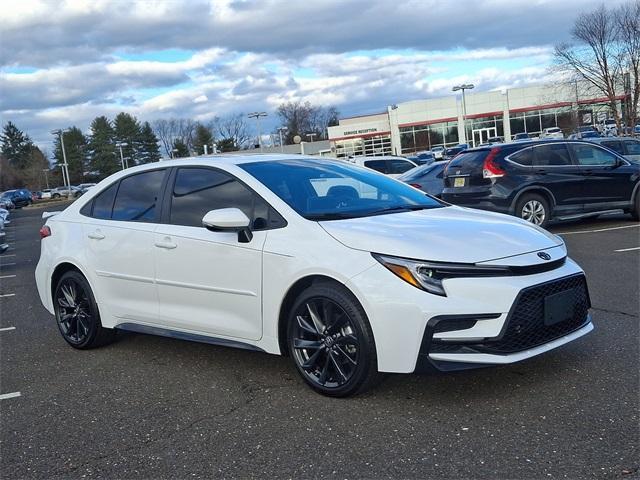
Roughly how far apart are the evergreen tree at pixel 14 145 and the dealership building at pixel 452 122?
2857 inches

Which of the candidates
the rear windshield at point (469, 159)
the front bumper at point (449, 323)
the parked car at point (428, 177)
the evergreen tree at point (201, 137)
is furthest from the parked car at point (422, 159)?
the evergreen tree at point (201, 137)

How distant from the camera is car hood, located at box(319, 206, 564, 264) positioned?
3707mm

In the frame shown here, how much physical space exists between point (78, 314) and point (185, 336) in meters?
1.41

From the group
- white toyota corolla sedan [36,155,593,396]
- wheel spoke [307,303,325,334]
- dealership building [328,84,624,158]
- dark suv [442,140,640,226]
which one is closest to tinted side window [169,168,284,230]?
white toyota corolla sedan [36,155,593,396]

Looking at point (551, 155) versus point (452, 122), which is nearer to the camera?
point (551, 155)

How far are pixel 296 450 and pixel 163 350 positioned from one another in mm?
2431

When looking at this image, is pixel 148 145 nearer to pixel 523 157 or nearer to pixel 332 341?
pixel 523 157

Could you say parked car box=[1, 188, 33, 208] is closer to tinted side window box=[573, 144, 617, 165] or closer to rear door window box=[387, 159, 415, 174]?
rear door window box=[387, 159, 415, 174]

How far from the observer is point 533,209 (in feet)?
35.6

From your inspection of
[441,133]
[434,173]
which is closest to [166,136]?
[441,133]

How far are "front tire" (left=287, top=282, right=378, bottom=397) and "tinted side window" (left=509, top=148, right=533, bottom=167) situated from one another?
7.93m

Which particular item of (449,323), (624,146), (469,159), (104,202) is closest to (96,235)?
(104,202)

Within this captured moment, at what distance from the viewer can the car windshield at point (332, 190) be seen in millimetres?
4418

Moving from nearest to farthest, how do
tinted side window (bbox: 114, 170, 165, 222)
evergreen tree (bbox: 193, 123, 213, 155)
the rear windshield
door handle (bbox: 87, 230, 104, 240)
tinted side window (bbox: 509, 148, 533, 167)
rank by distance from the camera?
1. tinted side window (bbox: 114, 170, 165, 222)
2. door handle (bbox: 87, 230, 104, 240)
3. tinted side window (bbox: 509, 148, 533, 167)
4. the rear windshield
5. evergreen tree (bbox: 193, 123, 213, 155)
